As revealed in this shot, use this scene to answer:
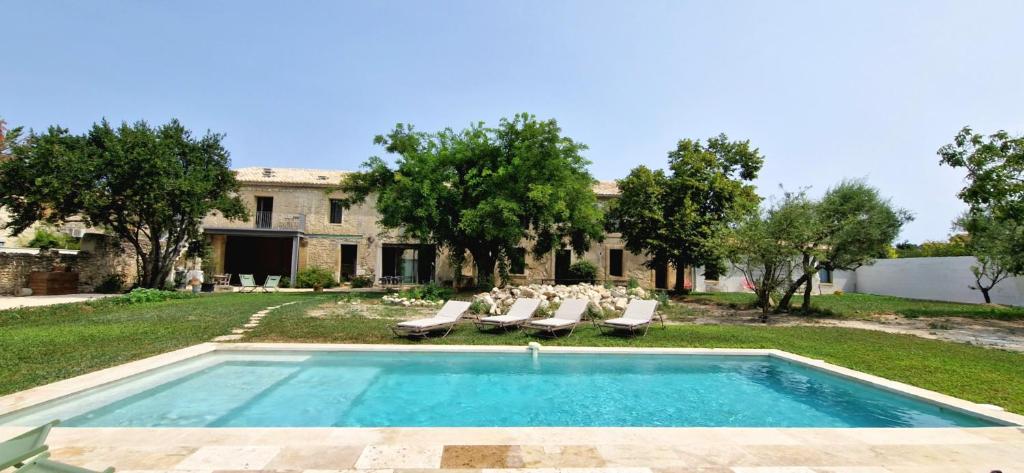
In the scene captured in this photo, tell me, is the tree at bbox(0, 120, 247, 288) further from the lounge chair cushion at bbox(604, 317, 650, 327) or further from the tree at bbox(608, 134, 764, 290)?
the tree at bbox(608, 134, 764, 290)

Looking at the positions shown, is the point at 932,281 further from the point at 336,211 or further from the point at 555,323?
the point at 336,211

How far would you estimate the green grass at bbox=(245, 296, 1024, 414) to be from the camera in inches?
234

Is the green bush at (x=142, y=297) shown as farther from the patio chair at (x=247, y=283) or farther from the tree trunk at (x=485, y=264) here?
the tree trunk at (x=485, y=264)

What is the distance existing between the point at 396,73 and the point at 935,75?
536 inches

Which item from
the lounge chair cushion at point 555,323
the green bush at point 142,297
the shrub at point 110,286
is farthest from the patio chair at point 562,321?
the shrub at point 110,286

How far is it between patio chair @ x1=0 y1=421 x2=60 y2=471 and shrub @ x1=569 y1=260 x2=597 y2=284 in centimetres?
2268

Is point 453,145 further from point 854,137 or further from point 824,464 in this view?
point 824,464

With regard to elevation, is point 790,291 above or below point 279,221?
below

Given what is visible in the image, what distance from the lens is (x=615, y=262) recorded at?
86.3ft

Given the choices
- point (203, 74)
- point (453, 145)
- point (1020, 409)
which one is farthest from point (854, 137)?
point (203, 74)

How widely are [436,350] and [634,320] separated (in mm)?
4220

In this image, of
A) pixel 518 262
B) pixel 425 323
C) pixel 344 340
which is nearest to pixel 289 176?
pixel 518 262

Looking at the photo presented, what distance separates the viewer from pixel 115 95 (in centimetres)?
1445

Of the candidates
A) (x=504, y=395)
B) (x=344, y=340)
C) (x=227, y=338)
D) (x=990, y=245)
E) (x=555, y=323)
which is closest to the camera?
(x=504, y=395)
